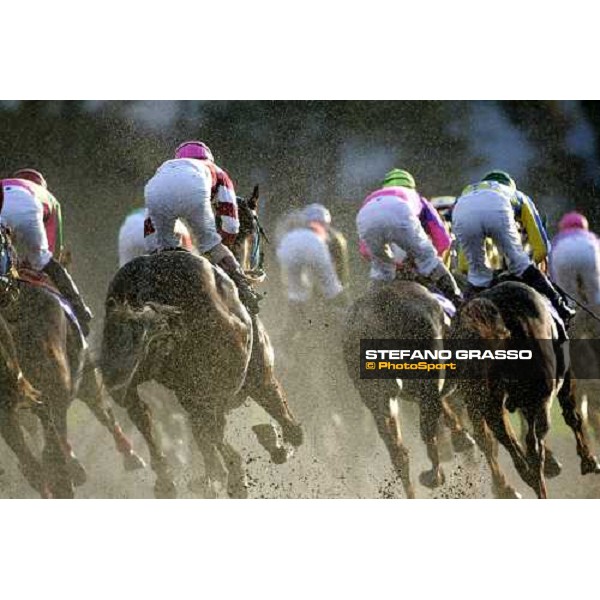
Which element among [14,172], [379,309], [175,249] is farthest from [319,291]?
[14,172]

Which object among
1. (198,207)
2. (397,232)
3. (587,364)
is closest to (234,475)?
(198,207)

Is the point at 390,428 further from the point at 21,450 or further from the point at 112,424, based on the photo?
the point at 21,450

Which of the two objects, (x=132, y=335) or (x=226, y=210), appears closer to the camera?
(x=132, y=335)

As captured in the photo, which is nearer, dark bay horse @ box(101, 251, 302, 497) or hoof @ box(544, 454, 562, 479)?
dark bay horse @ box(101, 251, 302, 497)

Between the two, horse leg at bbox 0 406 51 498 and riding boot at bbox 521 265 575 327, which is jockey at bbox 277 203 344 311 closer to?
riding boot at bbox 521 265 575 327

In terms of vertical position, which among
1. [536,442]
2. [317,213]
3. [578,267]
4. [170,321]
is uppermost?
[317,213]

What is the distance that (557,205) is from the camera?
6.59 metres

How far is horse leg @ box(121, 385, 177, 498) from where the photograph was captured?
6555 millimetres

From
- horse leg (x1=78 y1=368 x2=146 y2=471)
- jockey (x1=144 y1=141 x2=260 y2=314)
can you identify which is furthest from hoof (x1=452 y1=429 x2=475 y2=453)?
horse leg (x1=78 y1=368 x2=146 y2=471)

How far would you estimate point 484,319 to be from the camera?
6.59 meters

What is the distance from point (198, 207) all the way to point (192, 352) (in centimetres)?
70

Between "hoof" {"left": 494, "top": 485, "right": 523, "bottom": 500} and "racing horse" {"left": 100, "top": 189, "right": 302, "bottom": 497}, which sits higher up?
"racing horse" {"left": 100, "top": 189, "right": 302, "bottom": 497}

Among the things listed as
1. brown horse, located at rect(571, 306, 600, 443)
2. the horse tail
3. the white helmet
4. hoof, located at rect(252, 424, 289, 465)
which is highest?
the white helmet

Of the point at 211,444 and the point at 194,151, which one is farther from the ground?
the point at 194,151
